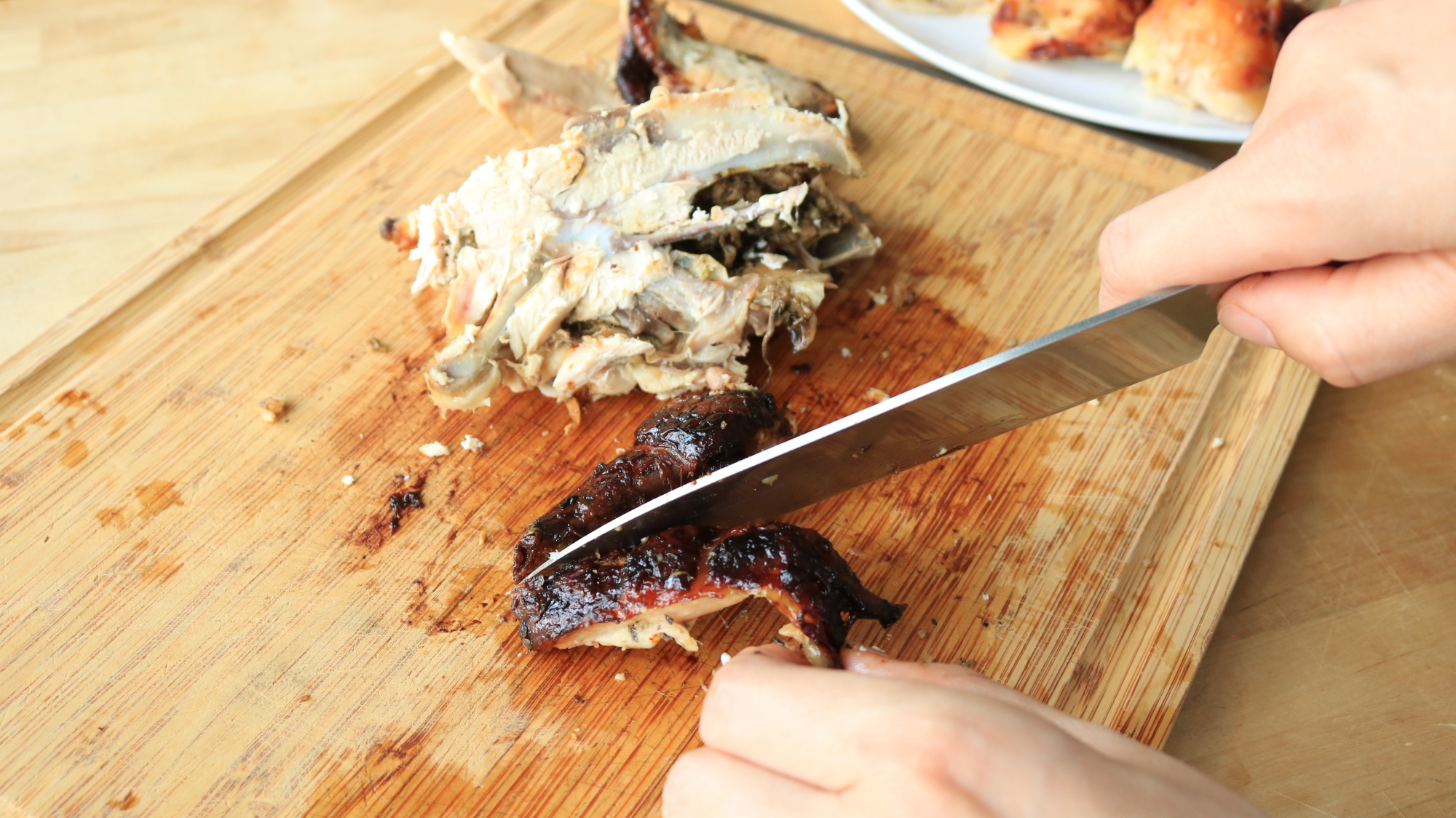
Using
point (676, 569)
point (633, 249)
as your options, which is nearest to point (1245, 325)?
point (676, 569)

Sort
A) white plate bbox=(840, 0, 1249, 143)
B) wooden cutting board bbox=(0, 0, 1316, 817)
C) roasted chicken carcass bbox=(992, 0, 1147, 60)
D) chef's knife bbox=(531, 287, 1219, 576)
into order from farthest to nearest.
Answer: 1. roasted chicken carcass bbox=(992, 0, 1147, 60)
2. white plate bbox=(840, 0, 1249, 143)
3. wooden cutting board bbox=(0, 0, 1316, 817)
4. chef's knife bbox=(531, 287, 1219, 576)

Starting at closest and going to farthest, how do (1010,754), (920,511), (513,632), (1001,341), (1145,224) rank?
1. (1010,754)
2. (1145,224)
3. (513,632)
4. (920,511)
5. (1001,341)

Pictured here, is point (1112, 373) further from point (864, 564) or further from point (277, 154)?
point (277, 154)

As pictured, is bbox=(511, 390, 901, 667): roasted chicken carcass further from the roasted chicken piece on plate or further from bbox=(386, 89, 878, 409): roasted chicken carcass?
the roasted chicken piece on plate

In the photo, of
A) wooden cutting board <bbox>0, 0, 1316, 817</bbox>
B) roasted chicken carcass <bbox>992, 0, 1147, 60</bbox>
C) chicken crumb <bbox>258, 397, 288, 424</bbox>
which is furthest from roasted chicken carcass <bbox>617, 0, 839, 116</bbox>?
chicken crumb <bbox>258, 397, 288, 424</bbox>

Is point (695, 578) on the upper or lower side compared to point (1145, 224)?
lower

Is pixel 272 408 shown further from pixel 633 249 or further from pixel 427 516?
pixel 633 249

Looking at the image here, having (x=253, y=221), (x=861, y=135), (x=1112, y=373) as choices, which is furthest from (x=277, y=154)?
(x=1112, y=373)
